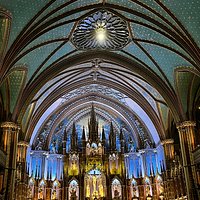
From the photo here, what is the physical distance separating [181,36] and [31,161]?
16982 millimetres

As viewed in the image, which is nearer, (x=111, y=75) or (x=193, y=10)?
(x=193, y=10)

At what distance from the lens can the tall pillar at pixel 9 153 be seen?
55.1ft

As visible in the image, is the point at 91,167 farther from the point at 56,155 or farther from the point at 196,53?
the point at 196,53

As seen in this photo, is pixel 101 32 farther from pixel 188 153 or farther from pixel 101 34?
→ pixel 188 153

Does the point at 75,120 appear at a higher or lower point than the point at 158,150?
higher

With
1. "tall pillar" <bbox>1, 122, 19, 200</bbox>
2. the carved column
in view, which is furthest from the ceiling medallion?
the carved column

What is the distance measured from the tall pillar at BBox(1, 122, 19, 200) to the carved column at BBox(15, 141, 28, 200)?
317 centimetres

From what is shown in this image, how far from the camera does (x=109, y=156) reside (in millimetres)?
27047

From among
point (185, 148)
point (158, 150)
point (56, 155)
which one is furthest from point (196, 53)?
point (56, 155)

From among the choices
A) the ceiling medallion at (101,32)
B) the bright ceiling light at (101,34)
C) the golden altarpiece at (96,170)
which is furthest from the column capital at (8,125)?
the bright ceiling light at (101,34)

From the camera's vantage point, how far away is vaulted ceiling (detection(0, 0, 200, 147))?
14.6 meters

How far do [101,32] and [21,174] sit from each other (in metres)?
11.9

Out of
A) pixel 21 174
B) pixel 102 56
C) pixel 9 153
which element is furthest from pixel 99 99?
pixel 9 153

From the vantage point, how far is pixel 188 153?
61.1 feet
